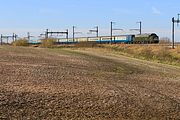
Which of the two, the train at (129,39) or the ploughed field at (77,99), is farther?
the train at (129,39)

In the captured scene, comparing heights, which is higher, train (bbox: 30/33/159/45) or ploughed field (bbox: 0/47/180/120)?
train (bbox: 30/33/159/45)

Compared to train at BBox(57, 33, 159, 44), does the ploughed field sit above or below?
below

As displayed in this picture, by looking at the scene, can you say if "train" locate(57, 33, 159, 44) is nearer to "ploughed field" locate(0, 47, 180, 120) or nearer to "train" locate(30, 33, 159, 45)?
"train" locate(30, 33, 159, 45)

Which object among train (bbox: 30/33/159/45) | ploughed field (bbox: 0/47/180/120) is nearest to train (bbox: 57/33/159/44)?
train (bbox: 30/33/159/45)

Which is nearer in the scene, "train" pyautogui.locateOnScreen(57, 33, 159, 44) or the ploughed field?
the ploughed field

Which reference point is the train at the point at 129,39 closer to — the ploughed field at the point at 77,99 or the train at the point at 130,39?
the train at the point at 130,39

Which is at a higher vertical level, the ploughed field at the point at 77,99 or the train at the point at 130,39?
the train at the point at 130,39

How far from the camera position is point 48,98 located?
1223cm

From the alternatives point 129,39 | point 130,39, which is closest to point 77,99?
point 130,39

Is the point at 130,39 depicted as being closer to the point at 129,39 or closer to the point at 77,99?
the point at 129,39

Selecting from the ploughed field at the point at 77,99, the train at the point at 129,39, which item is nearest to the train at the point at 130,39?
the train at the point at 129,39

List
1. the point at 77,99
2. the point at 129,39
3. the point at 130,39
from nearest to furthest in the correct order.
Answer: the point at 77,99, the point at 130,39, the point at 129,39

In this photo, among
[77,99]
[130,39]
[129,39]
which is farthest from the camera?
[129,39]

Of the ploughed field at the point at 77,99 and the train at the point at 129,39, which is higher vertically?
the train at the point at 129,39
